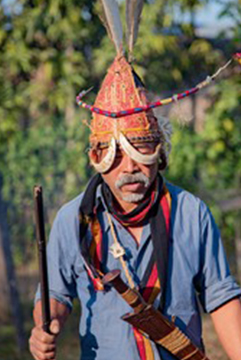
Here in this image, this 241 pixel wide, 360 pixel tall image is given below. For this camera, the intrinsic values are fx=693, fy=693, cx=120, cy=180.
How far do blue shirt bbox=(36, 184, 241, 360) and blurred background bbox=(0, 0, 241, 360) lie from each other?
3.50 metres

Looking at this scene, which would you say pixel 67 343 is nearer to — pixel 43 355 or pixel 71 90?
pixel 71 90

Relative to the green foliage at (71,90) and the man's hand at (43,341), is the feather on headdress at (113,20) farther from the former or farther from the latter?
the green foliage at (71,90)

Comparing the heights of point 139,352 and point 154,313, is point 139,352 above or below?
below

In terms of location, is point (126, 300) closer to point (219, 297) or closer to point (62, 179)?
point (219, 297)

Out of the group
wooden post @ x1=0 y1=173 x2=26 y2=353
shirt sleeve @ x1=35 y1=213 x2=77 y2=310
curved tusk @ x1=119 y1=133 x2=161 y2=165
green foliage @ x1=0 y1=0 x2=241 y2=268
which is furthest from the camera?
green foliage @ x1=0 y1=0 x2=241 y2=268

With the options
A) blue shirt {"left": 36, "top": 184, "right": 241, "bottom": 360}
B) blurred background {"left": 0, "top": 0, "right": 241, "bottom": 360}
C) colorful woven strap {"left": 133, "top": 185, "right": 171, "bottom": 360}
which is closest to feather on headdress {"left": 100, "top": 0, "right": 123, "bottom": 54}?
blue shirt {"left": 36, "top": 184, "right": 241, "bottom": 360}

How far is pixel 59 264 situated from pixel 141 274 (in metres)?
0.37

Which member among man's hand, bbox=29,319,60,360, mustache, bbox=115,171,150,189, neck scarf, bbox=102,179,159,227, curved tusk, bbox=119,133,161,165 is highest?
curved tusk, bbox=119,133,161,165

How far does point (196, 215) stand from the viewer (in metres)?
3.02

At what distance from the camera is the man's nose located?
293 cm

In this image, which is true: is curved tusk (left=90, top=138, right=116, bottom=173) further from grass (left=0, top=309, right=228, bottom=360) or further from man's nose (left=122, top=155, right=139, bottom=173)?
grass (left=0, top=309, right=228, bottom=360)

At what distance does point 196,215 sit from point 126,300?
1.66 ft

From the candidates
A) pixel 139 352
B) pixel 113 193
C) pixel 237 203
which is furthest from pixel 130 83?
pixel 237 203

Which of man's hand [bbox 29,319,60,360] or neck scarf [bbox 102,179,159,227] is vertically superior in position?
neck scarf [bbox 102,179,159,227]
